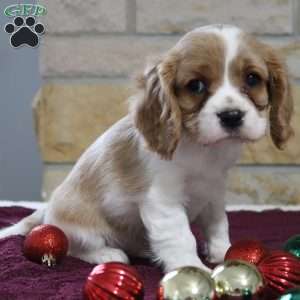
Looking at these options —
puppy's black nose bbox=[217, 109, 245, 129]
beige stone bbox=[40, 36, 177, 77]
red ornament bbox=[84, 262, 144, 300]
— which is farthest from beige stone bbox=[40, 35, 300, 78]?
red ornament bbox=[84, 262, 144, 300]

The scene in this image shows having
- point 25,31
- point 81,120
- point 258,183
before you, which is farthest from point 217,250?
point 25,31

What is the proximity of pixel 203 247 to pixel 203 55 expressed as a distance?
0.67m

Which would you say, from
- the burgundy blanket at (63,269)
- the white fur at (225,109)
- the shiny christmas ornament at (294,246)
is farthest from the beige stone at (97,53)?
the shiny christmas ornament at (294,246)

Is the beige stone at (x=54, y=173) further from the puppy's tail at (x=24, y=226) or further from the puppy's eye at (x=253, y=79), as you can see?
the puppy's eye at (x=253, y=79)

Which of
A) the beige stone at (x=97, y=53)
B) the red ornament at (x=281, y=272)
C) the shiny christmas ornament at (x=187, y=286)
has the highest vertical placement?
the beige stone at (x=97, y=53)

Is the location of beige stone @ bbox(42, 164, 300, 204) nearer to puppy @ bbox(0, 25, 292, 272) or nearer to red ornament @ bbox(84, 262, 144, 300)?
puppy @ bbox(0, 25, 292, 272)

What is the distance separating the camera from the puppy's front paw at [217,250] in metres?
2.08

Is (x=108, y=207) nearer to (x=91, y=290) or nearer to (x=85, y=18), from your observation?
(x=91, y=290)

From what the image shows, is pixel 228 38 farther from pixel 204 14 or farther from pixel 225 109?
pixel 204 14

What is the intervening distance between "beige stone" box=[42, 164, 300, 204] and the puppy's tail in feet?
2.42

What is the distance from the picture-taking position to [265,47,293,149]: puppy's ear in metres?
1.94

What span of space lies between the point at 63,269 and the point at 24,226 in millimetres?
388

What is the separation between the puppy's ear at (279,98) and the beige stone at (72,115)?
1132 mm

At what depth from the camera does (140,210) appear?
1.96 metres
